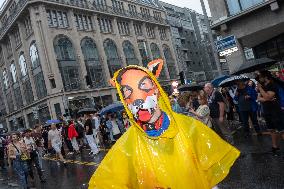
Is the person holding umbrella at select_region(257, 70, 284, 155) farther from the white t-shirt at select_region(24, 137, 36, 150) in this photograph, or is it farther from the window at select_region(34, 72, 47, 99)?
the window at select_region(34, 72, 47, 99)

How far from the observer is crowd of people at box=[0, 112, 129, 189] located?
36.8 ft

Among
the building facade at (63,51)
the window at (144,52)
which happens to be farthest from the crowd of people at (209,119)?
the window at (144,52)

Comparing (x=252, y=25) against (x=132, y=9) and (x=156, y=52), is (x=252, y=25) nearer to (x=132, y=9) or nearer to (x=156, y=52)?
(x=132, y=9)

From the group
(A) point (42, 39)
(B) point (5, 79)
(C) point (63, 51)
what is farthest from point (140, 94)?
(B) point (5, 79)

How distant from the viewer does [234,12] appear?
16109 mm

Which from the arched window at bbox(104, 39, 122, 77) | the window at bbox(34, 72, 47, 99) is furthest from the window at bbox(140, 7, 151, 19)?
the window at bbox(34, 72, 47, 99)

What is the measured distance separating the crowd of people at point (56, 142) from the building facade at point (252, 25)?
6.03 metres

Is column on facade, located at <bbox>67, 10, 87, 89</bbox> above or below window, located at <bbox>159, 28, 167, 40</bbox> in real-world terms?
below

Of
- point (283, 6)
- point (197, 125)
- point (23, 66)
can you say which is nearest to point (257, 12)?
point (283, 6)

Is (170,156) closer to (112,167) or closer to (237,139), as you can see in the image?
(112,167)

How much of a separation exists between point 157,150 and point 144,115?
322 millimetres

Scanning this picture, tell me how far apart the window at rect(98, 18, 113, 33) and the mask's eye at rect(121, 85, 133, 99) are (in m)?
47.6

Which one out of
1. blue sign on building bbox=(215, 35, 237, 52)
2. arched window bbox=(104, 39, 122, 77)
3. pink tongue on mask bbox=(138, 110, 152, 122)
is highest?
arched window bbox=(104, 39, 122, 77)

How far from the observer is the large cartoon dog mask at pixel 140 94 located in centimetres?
327
